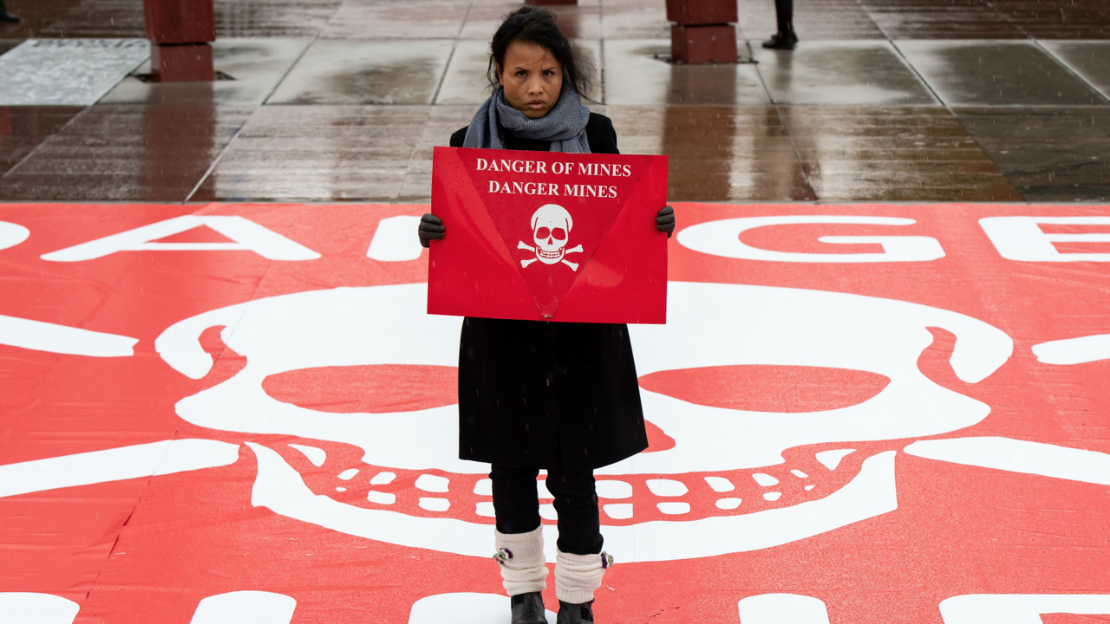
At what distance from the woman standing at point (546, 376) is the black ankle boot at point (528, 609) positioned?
4.7 inches

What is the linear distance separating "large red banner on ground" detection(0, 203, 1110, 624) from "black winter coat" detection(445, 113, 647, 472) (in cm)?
66

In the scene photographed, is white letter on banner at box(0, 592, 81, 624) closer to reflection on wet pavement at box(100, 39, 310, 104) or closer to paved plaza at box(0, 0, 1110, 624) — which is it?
paved plaza at box(0, 0, 1110, 624)

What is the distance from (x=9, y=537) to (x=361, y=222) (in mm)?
3399

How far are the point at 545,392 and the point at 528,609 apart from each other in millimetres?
705

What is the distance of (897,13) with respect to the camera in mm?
12609

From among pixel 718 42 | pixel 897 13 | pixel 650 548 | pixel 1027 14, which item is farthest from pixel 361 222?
pixel 1027 14

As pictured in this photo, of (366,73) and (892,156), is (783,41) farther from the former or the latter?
(366,73)

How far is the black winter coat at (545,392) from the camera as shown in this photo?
3.15 m

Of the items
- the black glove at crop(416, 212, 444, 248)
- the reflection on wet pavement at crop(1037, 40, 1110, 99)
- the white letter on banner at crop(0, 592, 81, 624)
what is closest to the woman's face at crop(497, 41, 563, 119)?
the black glove at crop(416, 212, 444, 248)

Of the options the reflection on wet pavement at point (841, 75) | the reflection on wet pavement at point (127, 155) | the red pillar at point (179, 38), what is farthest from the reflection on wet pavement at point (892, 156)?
the red pillar at point (179, 38)

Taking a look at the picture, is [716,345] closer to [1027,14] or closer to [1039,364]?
[1039,364]

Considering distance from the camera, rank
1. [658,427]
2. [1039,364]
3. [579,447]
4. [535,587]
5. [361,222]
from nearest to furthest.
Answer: [579,447]
[535,587]
[658,427]
[1039,364]
[361,222]

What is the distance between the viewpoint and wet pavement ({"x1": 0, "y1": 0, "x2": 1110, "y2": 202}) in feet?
25.4

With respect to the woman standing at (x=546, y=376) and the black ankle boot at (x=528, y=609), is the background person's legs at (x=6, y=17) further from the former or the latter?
the black ankle boot at (x=528, y=609)
